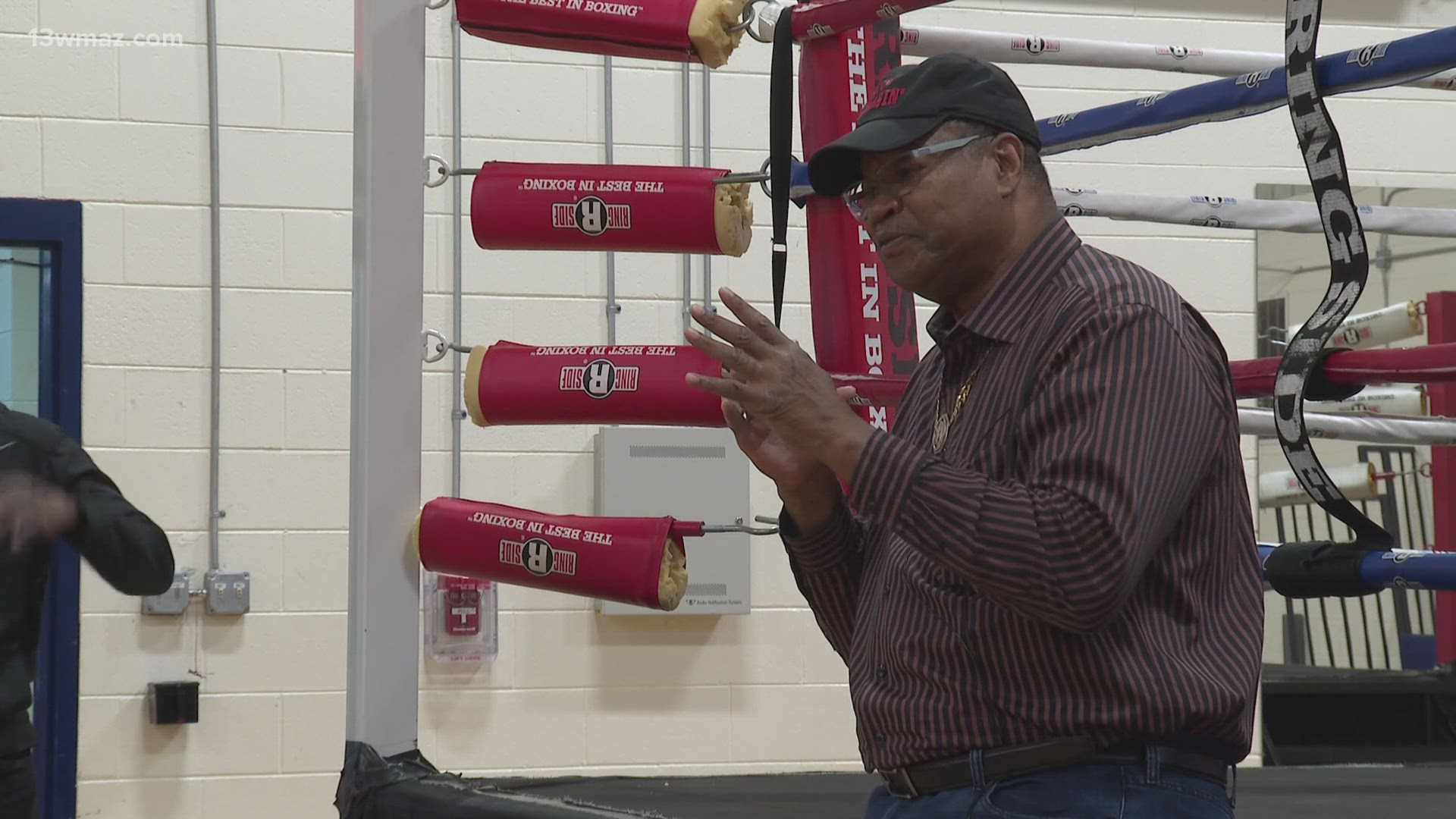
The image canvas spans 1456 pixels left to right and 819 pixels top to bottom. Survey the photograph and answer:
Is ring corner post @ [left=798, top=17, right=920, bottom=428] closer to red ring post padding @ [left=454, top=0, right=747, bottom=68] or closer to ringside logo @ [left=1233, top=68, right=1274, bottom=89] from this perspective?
red ring post padding @ [left=454, top=0, right=747, bottom=68]

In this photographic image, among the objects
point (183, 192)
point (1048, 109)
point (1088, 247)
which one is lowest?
point (1088, 247)

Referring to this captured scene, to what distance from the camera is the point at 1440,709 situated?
3863 millimetres

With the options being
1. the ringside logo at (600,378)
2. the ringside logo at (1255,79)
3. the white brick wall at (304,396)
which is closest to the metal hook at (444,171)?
the ringside logo at (600,378)

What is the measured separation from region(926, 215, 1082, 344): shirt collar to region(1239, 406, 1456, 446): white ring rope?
79 cm

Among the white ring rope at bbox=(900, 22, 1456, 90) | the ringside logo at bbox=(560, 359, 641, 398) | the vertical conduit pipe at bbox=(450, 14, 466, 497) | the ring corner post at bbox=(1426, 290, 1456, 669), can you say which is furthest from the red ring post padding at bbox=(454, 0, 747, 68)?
the ring corner post at bbox=(1426, 290, 1456, 669)

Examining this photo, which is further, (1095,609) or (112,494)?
(112,494)

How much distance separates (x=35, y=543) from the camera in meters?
1.84

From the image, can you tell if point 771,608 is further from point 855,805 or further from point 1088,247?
point 1088,247

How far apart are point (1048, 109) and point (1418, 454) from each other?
1373 millimetres

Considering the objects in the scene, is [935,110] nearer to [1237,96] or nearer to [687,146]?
[1237,96]

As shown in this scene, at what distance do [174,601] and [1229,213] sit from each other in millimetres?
2468

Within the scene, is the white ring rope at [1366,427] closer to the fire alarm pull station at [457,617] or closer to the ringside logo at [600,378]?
the ringside logo at [600,378]

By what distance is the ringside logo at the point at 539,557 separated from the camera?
167 centimetres

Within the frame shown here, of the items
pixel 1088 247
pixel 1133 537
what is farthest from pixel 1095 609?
pixel 1088 247
